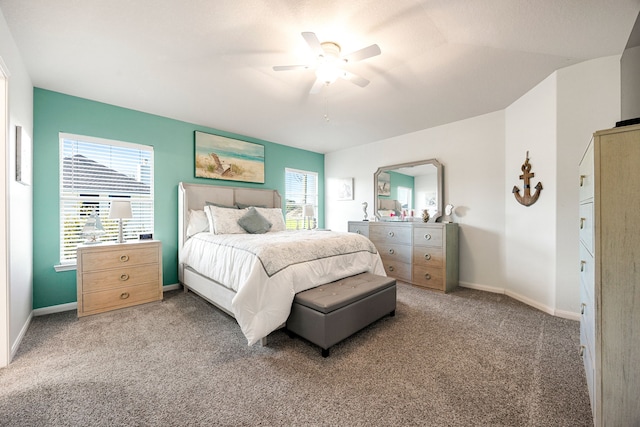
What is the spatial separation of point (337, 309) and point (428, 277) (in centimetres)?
223

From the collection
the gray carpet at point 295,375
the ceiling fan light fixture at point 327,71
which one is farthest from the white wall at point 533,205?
the ceiling fan light fixture at point 327,71

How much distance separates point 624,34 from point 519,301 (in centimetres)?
279

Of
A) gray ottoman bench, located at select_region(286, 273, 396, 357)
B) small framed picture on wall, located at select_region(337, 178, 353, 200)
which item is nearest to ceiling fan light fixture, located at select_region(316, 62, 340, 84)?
gray ottoman bench, located at select_region(286, 273, 396, 357)

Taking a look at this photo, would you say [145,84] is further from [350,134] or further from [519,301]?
[519,301]

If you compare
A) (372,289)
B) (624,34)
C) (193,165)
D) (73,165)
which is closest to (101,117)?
(73,165)

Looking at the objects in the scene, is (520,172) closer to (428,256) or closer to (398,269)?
(428,256)

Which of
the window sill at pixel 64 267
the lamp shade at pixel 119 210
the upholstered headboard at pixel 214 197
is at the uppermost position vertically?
the upholstered headboard at pixel 214 197

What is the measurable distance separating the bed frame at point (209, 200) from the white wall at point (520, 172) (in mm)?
2461

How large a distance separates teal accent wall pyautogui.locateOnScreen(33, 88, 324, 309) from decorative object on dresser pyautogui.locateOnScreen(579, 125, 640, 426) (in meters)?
4.32

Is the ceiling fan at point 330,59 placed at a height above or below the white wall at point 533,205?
above

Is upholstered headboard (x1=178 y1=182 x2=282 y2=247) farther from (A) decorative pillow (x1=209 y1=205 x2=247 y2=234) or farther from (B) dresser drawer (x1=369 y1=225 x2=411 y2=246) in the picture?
(B) dresser drawer (x1=369 y1=225 x2=411 y2=246)

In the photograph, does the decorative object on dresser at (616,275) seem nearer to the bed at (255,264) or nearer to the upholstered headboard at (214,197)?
the bed at (255,264)

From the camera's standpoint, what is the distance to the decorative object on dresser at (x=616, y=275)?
1.16 m

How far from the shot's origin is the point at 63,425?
4.38 ft
